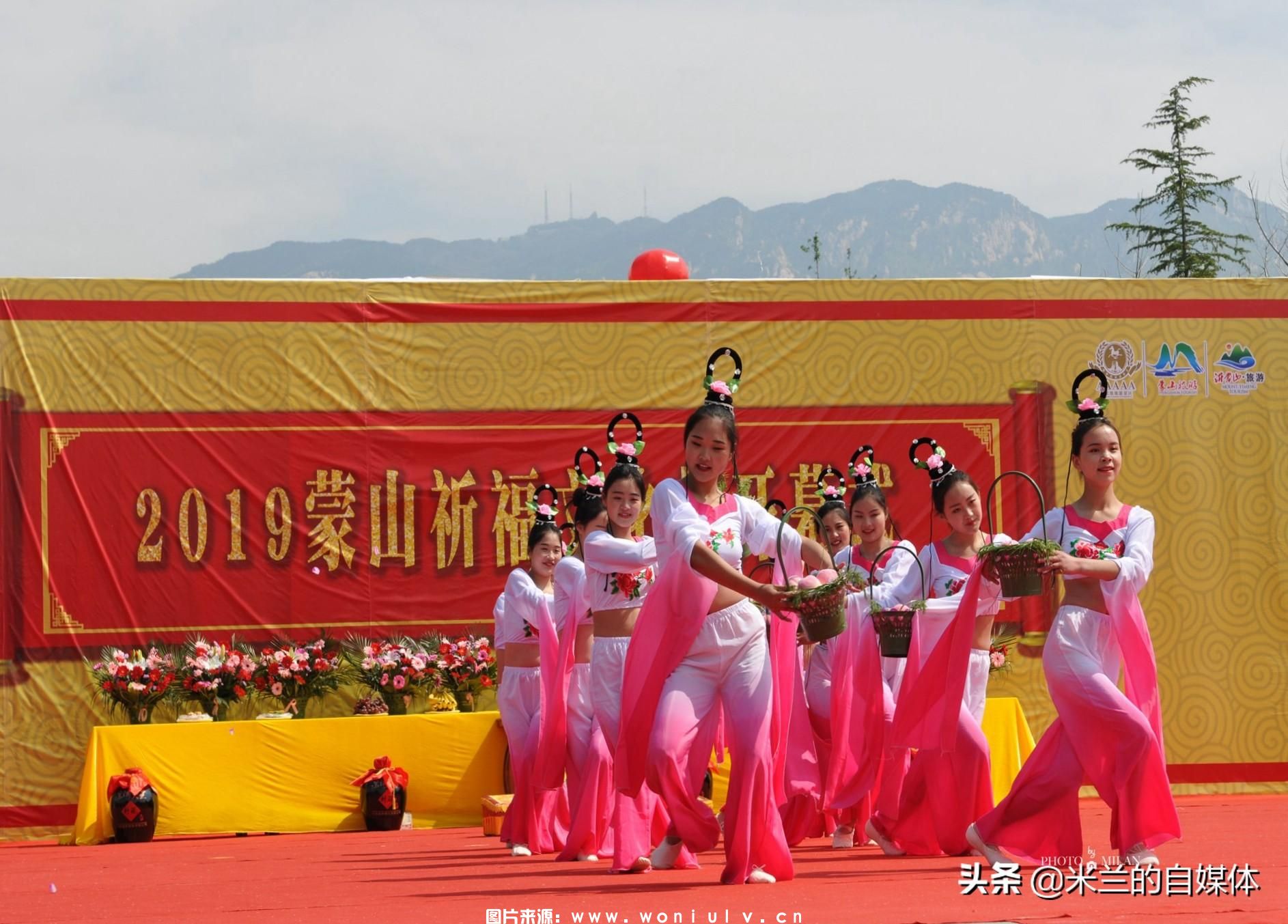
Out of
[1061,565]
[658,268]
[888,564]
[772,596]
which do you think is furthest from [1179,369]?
[772,596]

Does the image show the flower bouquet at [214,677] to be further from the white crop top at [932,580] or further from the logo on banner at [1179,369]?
the logo on banner at [1179,369]

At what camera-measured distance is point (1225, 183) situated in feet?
99.1

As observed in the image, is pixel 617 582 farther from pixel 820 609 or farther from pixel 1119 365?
pixel 1119 365

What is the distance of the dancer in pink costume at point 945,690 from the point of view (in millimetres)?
6312

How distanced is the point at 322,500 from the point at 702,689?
16.4ft

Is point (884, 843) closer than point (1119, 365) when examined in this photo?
Yes

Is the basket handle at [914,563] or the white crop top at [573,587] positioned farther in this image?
the white crop top at [573,587]

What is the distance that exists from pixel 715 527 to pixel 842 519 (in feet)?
9.40

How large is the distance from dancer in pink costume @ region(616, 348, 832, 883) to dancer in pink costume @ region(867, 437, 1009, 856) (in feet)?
3.61

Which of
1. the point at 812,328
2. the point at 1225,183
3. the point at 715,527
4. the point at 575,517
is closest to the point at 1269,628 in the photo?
the point at 812,328

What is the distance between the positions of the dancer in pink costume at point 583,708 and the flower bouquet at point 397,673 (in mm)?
1967

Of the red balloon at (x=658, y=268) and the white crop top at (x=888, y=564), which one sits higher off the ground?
the red balloon at (x=658, y=268)

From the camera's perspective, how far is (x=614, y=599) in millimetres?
6809

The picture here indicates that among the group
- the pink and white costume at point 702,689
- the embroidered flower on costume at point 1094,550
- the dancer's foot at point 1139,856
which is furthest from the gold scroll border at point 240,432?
the dancer's foot at point 1139,856
